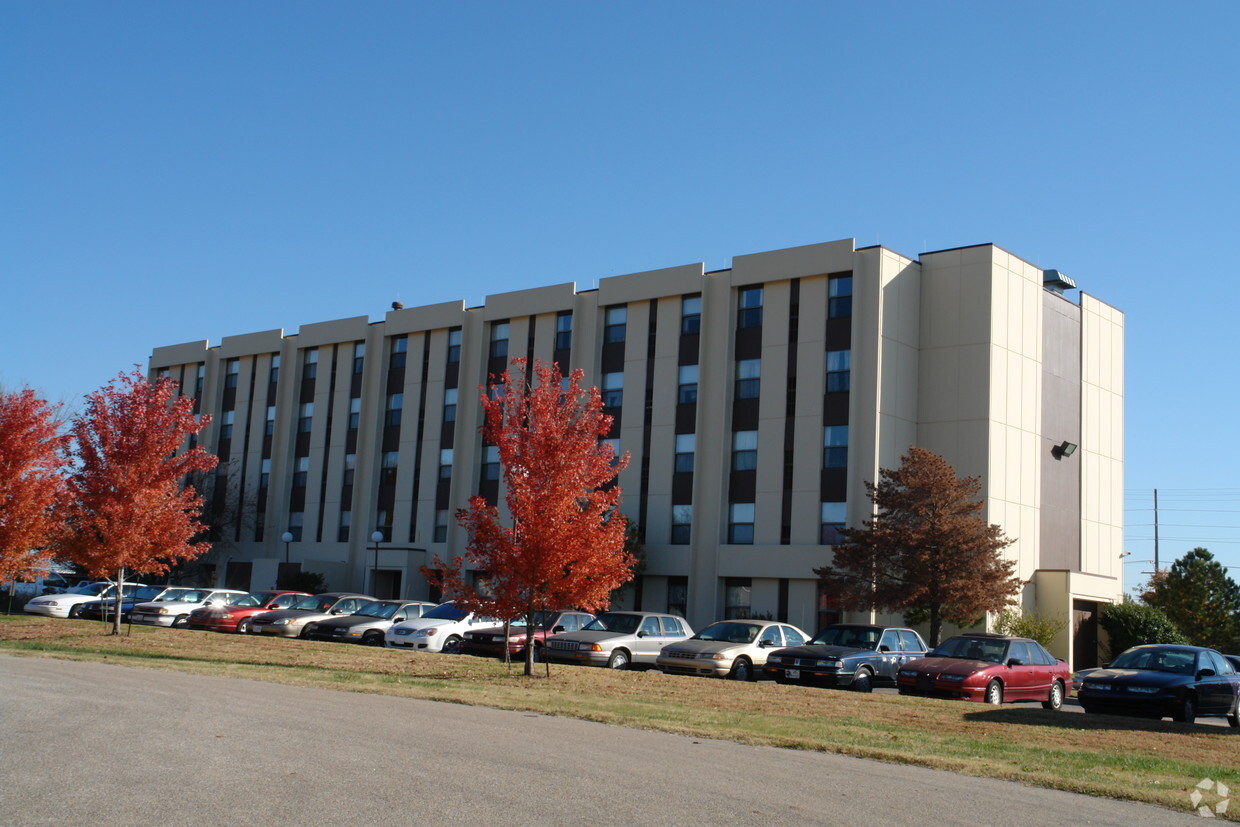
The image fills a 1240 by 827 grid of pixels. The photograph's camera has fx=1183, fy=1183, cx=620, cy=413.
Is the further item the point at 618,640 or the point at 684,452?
the point at 684,452

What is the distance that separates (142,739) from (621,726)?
6157mm

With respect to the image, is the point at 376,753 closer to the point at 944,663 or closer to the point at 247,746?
the point at 247,746

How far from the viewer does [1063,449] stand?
46188 mm

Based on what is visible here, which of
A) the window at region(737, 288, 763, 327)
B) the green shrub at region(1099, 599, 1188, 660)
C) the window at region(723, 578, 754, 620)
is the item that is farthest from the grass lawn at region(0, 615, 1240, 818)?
the green shrub at region(1099, 599, 1188, 660)

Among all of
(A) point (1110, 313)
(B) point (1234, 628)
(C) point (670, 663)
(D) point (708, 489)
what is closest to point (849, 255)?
(D) point (708, 489)

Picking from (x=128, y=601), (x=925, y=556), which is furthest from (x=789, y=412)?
(x=128, y=601)

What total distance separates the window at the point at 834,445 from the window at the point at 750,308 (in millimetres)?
5293

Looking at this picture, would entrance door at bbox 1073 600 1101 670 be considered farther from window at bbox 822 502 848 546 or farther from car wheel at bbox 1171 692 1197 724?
car wheel at bbox 1171 692 1197 724

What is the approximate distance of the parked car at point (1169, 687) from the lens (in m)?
20.7

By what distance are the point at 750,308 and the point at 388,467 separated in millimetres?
20377

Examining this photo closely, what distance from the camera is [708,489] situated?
1794 inches

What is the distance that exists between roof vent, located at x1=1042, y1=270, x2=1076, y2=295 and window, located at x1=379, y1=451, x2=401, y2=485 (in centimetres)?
2981

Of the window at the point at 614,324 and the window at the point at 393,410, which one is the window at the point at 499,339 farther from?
the window at the point at 393,410

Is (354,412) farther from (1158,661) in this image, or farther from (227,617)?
(1158,661)
